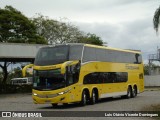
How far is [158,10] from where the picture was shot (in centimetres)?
2333

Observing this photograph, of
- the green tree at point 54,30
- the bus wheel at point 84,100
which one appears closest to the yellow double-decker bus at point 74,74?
the bus wheel at point 84,100

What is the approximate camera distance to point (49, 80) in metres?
23.7

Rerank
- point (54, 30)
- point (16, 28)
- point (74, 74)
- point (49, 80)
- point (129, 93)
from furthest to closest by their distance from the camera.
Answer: point (54, 30)
point (16, 28)
point (129, 93)
point (74, 74)
point (49, 80)

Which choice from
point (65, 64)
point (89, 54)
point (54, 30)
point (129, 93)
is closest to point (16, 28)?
point (54, 30)

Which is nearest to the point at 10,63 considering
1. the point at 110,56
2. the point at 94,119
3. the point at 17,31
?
the point at 17,31

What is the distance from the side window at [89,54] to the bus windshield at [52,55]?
1.62m

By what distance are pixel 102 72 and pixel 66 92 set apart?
5084 millimetres

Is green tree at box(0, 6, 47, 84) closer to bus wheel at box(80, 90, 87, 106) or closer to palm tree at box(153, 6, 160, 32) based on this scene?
bus wheel at box(80, 90, 87, 106)

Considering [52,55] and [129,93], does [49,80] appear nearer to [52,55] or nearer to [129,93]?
[52,55]

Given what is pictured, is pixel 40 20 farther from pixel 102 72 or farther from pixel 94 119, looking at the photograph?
pixel 94 119

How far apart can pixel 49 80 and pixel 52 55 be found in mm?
1443

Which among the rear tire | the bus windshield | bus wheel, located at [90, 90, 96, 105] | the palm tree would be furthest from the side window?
the rear tire

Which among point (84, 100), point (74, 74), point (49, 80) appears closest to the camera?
point (49, 80)

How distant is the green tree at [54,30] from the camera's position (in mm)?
76938
